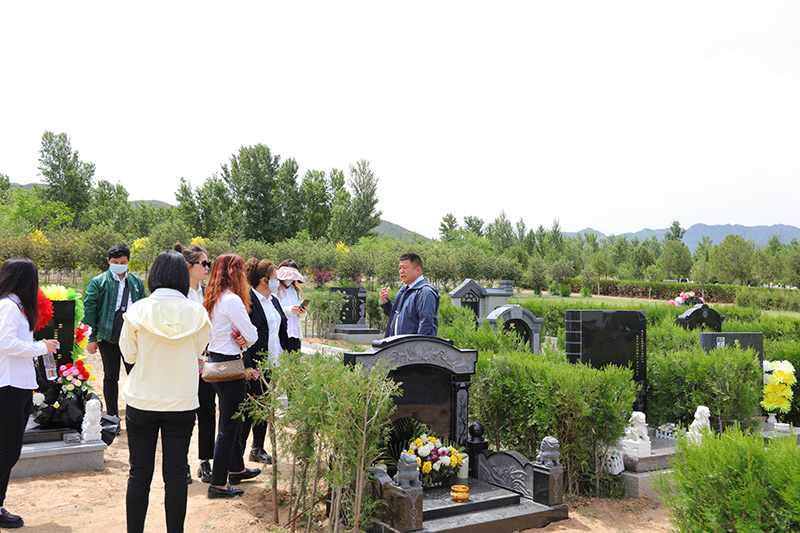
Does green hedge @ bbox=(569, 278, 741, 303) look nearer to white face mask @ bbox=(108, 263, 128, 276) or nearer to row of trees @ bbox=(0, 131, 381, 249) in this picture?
row of trees @ bbox=(0, 131, 381, 249)

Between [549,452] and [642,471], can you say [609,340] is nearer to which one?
[642,471]

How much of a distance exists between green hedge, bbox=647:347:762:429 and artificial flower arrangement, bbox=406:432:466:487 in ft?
10.2

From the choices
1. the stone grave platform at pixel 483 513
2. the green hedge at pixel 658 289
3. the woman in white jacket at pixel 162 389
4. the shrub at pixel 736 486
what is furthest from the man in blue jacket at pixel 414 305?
the green hedge at pixel 658 289

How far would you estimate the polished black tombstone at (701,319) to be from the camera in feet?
34.6

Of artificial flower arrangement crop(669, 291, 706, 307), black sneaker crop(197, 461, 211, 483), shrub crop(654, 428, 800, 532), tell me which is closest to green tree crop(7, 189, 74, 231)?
artificial flower arrangement crop(669, 291, 706, 307)

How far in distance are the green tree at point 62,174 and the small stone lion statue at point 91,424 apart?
223ft

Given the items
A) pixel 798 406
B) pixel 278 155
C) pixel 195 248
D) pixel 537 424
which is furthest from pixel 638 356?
pixel 278 155

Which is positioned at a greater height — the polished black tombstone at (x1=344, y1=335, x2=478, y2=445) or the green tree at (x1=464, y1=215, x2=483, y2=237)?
the green tree at (x1=464, y1=215, x2=483, y2=237)

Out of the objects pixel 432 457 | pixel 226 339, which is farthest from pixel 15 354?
pixel 432 457

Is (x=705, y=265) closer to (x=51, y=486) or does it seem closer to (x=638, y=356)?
(x=638, y=356)

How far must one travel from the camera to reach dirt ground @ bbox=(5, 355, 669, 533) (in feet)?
14.5

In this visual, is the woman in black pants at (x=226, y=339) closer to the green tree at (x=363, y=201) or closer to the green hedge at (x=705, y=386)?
the green hedge at (x=705, y=386)

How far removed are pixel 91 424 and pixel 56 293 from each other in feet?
4.57

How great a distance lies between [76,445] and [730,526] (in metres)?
5.54
